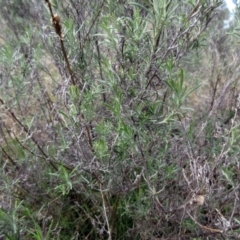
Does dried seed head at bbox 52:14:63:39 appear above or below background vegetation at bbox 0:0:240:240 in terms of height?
above

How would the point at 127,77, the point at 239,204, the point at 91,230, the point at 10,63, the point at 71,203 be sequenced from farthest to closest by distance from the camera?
the point at 71,203
the point at 91,230
the point at 10,63
the point at 239,204
the point at 127,77

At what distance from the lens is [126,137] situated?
5.24 feet

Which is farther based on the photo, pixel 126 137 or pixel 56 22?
pixel 126 137

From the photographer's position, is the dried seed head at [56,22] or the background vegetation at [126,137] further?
the background vegetation at [126,137]

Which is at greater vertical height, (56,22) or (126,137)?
(56,22)

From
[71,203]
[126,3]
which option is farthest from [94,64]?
[71,203]

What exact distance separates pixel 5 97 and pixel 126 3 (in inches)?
34.7

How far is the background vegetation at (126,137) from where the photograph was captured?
159cm

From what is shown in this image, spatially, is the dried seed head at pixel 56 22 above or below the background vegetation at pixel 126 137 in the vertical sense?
above

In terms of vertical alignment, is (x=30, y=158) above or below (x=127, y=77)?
below

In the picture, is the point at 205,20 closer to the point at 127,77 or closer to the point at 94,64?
the point at 127,77

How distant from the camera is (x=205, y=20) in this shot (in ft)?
5.54

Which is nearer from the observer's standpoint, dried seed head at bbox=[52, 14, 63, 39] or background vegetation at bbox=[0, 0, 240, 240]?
dried seed head at bbox=[52, 14, 63, 39]

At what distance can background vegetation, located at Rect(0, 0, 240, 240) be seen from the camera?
62.4 inches
